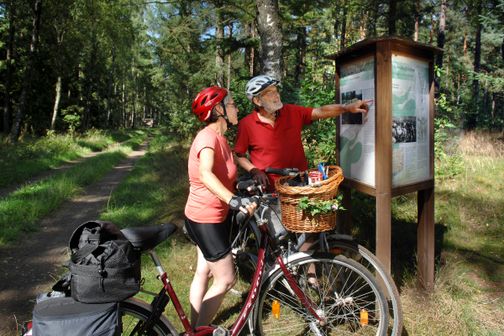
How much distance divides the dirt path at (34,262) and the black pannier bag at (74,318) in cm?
72

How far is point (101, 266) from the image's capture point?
2.10 metres

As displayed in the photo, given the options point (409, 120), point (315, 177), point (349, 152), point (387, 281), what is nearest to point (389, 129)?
point (409, 120)

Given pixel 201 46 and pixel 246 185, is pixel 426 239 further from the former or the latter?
pixel 201 46

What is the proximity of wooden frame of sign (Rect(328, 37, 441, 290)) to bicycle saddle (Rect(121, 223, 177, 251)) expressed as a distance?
1.75 meters

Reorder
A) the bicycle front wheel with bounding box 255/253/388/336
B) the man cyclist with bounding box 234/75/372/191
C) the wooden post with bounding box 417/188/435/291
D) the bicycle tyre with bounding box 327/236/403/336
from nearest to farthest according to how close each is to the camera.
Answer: the bicycle tyre with bounding box 327/236/403/336 → the bicycle front wheel with bounding box 255/253/388/336 → the man cyclist with bounding box 234/75/372/191 → the wooden post with bounding box 417/188/435/291

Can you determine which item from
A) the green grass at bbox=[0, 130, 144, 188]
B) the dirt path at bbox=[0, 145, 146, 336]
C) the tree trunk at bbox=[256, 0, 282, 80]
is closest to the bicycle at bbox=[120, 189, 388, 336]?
the dirt path at bbox=[0, 145, 146, 336]

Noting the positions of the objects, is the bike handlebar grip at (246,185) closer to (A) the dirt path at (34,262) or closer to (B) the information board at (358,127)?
(B) the information board at (358,127)

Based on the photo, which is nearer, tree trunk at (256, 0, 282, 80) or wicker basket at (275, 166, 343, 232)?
wicker basket at (275, 166, 343, 232)

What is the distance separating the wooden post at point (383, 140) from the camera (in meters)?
3.13

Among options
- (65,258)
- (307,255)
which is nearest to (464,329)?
(307,255)

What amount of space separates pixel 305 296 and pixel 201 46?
65.3ft

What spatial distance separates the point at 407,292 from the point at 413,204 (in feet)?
8.64

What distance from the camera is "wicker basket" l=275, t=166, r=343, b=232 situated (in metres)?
2.58

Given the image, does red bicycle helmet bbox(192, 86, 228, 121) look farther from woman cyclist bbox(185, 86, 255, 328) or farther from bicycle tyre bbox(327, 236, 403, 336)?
bicycle tyre bbox(327, 236, 403, 336)
